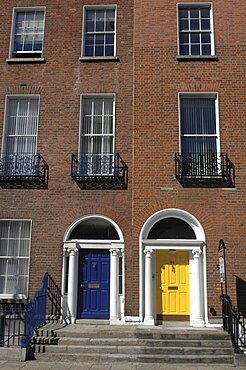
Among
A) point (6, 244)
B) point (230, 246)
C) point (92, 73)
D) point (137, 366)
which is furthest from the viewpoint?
point (92, 73)

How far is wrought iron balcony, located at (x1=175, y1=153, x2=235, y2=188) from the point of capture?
13352 mm

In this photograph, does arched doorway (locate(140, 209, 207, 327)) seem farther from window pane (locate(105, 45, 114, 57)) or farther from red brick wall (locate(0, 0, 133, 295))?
window pane (locate(105, 45, 114, 57))

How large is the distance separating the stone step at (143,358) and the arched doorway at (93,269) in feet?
8.21

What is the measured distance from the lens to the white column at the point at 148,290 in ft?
41.3

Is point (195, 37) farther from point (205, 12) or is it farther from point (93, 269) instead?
point (93, 269)

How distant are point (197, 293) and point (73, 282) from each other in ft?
12.4

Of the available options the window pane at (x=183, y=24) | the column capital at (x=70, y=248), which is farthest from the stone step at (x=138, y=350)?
the window pane at (x=183, y=24)

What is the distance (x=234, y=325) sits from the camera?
36.1ft

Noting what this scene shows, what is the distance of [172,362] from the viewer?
10.3 m

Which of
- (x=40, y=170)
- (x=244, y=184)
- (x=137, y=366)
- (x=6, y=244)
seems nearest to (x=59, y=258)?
Answer: (x=6, y=244)

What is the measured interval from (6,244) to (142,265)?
449cm

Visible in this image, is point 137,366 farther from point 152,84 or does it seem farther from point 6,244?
point 152,84

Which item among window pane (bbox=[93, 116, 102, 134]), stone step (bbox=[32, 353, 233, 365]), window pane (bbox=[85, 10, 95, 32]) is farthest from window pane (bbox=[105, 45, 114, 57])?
stone step (bbox=[32, 353, 233, 365])

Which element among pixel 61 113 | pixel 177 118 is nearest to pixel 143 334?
pixel 177 118
